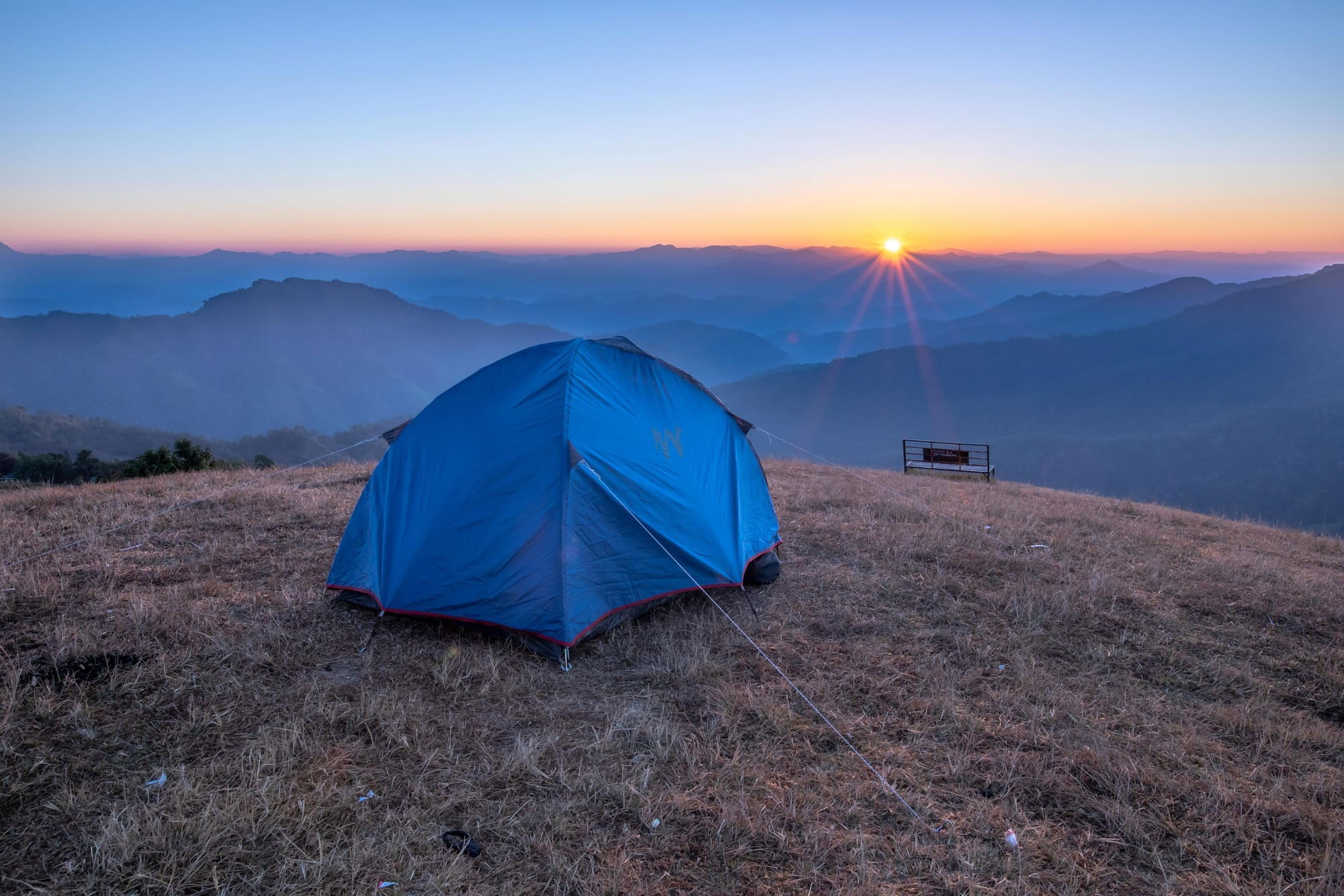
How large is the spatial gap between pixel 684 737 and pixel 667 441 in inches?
128

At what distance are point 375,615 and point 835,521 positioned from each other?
6387 mm

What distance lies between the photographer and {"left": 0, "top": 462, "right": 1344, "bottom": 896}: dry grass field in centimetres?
367

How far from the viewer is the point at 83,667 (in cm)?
533

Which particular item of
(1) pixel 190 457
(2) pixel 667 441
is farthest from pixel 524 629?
(1) pixel 190 457

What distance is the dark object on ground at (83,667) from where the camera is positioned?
5188 millimetres

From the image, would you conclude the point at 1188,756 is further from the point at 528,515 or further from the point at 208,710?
the point at 208,710

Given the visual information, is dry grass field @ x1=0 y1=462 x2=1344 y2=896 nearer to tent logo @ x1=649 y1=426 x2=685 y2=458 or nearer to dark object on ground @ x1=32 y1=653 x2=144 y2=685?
dark object on ground @ x1=32 y1=653 x2=144 y2=685

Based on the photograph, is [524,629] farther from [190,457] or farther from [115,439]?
[115,439]

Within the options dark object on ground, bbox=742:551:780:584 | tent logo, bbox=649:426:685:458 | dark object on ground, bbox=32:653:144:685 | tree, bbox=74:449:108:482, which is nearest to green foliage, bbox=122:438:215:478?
tree, bbox=74:449:108:482

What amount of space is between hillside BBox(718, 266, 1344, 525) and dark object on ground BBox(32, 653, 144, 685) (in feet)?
390

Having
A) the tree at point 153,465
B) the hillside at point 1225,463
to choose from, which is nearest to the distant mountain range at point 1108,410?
the hillside at point 1225,463

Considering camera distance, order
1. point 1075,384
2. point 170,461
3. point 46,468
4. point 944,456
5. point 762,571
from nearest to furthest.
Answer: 1. point 762,571
2. point 170,461
3. point 944,456
4. point 46,468
5. point 1075,384

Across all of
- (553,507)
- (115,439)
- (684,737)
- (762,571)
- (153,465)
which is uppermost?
(553,507)

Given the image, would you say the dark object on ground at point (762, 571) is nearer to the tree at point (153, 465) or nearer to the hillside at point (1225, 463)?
the tree at point (153, 465)
